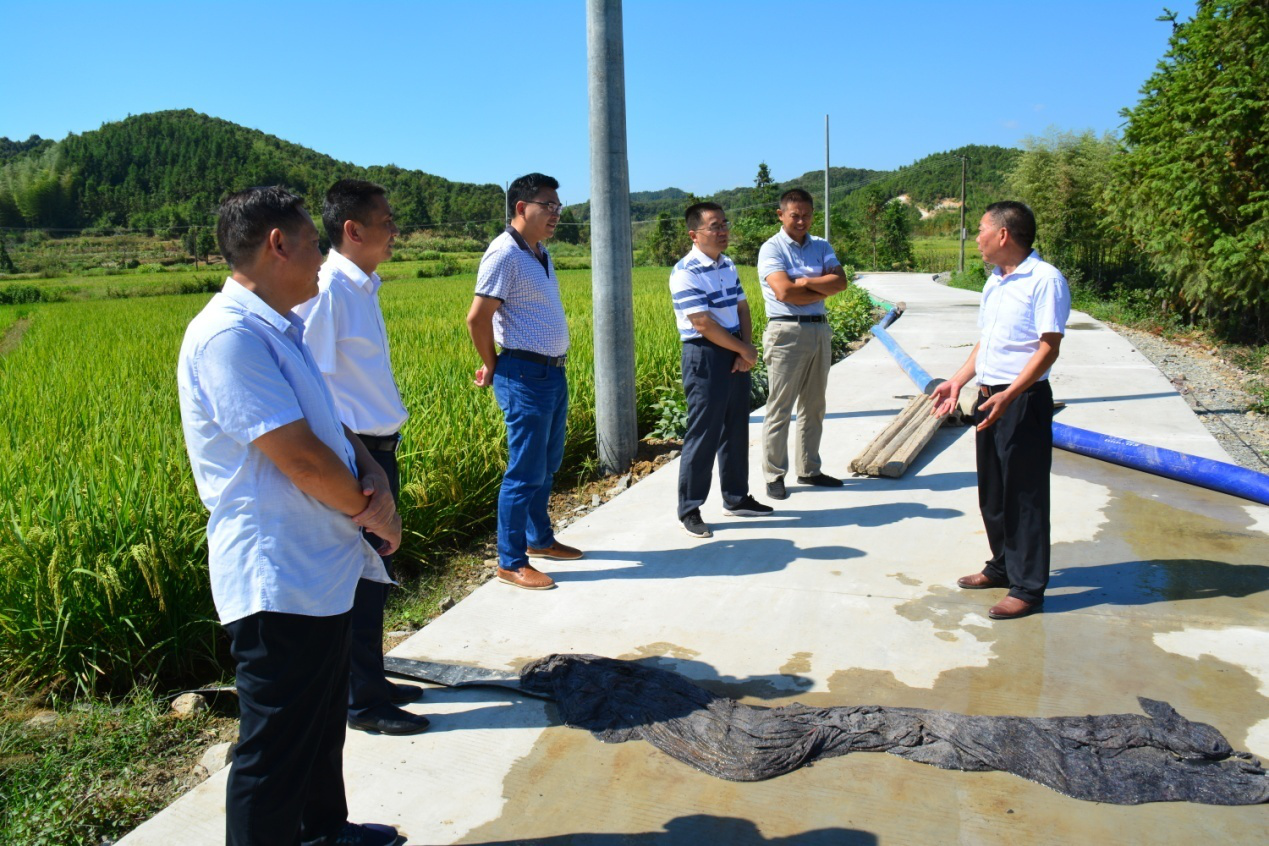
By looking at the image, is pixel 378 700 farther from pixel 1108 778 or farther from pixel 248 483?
pixel 1108 778

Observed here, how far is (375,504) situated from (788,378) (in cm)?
380

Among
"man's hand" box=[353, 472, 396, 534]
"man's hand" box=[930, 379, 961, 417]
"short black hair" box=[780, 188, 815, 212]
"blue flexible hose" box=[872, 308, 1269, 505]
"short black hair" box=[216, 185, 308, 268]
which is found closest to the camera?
"short black hair" box=[216, 185, 308, 268]

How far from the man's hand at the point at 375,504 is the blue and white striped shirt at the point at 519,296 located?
205cm

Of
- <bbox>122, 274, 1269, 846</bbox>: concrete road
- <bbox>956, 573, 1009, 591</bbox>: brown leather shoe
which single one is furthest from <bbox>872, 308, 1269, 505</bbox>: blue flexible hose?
<bbox>956, 573, 1009, 591</bbox>: brown leather shoe

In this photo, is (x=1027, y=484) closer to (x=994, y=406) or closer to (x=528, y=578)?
(x=994, y=406)

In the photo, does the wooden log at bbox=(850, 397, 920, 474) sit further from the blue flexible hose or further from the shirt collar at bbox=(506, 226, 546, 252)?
the shirt collar at bbox=(506, 226, 546, 252)

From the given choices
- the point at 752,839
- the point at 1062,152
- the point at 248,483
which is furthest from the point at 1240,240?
the point at 1062,152

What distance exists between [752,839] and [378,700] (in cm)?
129

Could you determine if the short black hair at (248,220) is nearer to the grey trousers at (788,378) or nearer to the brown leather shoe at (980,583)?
the brown leather shoe at (980,583)

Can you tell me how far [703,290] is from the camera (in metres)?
4.73

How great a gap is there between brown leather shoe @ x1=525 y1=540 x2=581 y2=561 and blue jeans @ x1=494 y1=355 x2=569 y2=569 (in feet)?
1.05

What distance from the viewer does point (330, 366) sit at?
2.88 m

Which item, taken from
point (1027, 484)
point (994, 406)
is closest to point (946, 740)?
point (1027, 484)

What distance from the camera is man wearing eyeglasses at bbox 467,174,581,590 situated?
398 centimetres
